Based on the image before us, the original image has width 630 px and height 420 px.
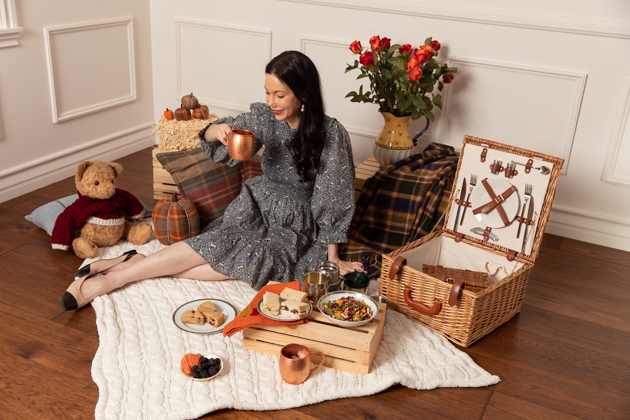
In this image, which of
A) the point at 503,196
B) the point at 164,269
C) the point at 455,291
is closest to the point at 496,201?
the point at 503,196

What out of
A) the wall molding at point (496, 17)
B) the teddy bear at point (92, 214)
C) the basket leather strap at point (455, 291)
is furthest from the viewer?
the wall molding at point (496, 17)

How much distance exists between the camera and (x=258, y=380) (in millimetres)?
1903

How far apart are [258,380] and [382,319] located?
48 centimetres

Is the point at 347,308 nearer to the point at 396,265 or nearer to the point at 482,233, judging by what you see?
the point at 396,265

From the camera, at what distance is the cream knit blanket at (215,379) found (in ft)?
5.87

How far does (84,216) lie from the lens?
2.59 metres

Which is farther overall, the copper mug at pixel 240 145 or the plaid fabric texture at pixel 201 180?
the plaid fabric texture at pixel 201 180

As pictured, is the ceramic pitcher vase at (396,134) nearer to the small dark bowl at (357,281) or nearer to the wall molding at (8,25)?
the small dark bowl at (357,281)

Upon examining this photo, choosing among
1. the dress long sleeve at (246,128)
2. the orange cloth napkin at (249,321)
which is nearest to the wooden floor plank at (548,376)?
the orange cloth napkin at (249,321)

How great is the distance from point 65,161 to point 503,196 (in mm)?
2629

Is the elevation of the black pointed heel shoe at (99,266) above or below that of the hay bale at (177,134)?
below

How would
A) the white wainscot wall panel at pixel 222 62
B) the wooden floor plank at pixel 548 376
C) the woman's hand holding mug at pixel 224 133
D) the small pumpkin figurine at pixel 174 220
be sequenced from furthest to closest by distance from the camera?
the white wainscot wall panel at pixel 222 62 < the small pumpkin figurine at pixel 174 220 < the woman's hand holding mug at pixel 224 133 < the wooden floor plank at pixel 548 376

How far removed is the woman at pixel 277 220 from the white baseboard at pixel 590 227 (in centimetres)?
141

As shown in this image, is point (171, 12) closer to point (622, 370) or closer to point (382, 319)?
point (382, 319)
